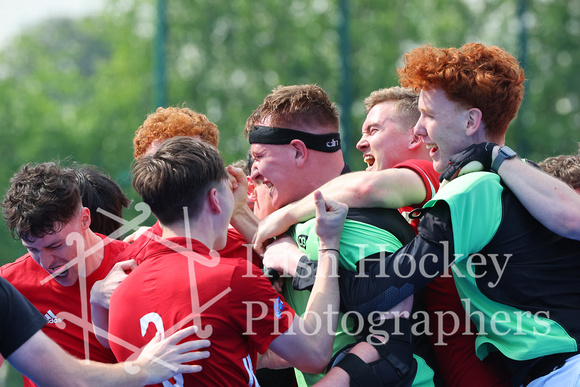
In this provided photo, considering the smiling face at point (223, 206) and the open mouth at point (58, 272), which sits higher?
the smiling face at point (223, 206)

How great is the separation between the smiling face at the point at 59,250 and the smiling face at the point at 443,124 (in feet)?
6.18

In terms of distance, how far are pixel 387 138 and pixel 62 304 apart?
203cm

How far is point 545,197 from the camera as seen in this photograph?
285 centimetres

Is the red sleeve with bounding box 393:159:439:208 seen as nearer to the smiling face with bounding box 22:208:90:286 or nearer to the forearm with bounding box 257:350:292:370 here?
the forearm with bounding box 257:350:292:370

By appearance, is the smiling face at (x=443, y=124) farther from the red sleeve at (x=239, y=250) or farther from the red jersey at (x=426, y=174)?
the red sleeve at (x=239, y=250)

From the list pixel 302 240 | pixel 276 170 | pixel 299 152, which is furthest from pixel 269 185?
pixel 302 240

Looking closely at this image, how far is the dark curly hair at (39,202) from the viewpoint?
3.40 meters

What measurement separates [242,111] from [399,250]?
20.3 metres

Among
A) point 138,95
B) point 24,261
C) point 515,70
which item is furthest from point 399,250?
point 138,95

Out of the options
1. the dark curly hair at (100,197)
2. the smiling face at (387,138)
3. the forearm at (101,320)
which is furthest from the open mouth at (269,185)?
the dark curly hair at (100,197)

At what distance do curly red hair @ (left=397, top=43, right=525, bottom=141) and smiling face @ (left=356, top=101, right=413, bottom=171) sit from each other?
71cm

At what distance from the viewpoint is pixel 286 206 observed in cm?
353

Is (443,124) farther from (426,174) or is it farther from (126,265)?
(126,265)

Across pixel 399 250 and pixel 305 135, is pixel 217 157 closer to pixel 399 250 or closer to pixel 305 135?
pixel 305 135
